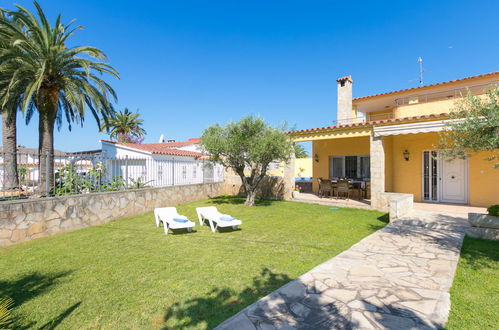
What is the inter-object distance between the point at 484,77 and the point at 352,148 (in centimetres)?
791

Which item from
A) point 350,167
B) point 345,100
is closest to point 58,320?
point 350,167

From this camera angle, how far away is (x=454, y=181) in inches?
488

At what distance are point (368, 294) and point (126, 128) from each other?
4456 cm

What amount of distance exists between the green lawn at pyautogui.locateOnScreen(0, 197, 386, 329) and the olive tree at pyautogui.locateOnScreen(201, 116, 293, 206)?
422cm

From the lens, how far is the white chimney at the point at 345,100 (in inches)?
709

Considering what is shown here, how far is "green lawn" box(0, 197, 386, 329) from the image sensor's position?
142 inches

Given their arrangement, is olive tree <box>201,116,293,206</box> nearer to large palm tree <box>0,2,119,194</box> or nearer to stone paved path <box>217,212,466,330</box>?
large palm tree <box>0,2,119,194</box>

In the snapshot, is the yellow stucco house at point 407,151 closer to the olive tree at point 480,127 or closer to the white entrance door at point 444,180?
the white entrance door at point 444,180

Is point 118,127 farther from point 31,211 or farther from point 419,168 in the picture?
point 419,168

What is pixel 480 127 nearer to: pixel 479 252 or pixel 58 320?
pixel 479 252

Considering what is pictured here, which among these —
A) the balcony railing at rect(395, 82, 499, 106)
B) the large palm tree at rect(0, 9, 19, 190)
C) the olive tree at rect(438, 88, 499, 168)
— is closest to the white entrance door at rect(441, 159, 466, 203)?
the balcony railing at rect(395, 82, 499, 106)

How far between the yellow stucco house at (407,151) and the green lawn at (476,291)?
614cm

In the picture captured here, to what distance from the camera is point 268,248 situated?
21.3 ft

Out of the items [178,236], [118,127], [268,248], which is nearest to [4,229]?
[178,236]
